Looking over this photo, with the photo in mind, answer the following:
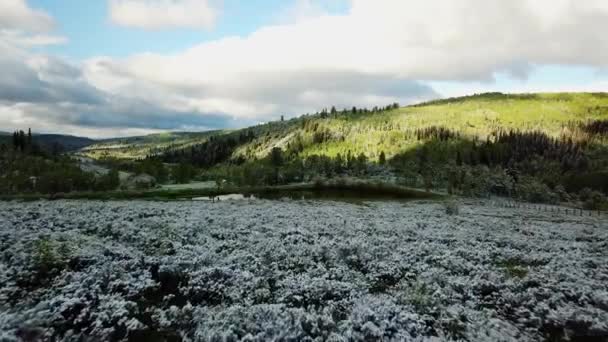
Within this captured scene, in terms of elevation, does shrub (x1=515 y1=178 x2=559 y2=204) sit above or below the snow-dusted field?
below

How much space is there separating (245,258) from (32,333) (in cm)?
972

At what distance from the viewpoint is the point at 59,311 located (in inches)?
441

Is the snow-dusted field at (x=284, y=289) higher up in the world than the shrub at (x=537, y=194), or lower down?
higher up

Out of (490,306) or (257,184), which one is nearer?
(490,306)

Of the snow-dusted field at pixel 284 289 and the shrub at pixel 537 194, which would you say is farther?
the shrub at pixel 537 194

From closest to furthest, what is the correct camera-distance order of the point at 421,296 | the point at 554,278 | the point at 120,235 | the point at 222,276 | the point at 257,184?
1. the point at 421,296
2. the point at 222,276
3. the point at 554,278
4. the point at 120,235
5. the point at 257,184

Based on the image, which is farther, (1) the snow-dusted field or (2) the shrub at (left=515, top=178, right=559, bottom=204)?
(2) the shrub at (left=515, top=178, right=559, bottom=204)

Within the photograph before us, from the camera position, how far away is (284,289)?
48.2 ft

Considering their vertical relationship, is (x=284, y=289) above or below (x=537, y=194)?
above

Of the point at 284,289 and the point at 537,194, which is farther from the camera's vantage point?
the point at 537,194

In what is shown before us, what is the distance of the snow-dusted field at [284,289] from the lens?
1106 cm

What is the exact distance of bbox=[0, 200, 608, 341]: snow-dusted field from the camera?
11.1 m

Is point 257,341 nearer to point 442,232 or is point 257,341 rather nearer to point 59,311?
point 59,311

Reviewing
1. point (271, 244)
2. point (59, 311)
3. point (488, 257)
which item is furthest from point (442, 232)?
point (59, 311)
